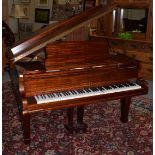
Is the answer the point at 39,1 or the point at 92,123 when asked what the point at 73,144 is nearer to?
the point at 92,123

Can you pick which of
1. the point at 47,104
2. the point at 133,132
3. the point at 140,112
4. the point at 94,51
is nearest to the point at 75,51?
the point at 94,51

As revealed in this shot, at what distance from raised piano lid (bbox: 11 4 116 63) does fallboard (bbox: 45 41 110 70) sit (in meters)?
0.09

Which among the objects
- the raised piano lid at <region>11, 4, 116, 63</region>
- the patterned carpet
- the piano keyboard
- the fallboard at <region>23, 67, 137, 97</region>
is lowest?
the patterned carpet

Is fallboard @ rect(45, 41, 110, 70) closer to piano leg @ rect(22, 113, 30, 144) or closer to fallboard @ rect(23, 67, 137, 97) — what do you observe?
fallboard @ rect(23, 67, 137, 97)

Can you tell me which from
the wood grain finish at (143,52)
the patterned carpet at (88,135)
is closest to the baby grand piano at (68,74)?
the patterned carpet at (88,135)

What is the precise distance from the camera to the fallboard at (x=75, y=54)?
2578mm

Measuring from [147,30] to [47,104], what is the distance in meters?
3.60

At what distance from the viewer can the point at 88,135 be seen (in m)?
3.12

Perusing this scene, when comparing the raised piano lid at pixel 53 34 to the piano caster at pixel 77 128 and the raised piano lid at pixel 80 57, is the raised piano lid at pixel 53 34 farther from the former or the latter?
the piano caster at pixel 77 128

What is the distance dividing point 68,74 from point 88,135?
37.9 inches

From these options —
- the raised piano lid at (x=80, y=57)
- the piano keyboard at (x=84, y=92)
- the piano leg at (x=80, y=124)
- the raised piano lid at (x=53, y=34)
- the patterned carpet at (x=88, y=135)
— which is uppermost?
the raised piano lid at (x=53, y=34)

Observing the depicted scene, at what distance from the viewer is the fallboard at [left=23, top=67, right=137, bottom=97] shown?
249cm

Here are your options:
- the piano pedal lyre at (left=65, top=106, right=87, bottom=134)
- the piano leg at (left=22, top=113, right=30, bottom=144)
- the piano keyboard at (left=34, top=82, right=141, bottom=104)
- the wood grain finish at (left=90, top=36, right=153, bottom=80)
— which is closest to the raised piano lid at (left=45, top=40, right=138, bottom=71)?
the piano keyboard at (left=34, top=82, right=141, bottom=104)

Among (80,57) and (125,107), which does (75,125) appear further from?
(80,57)
